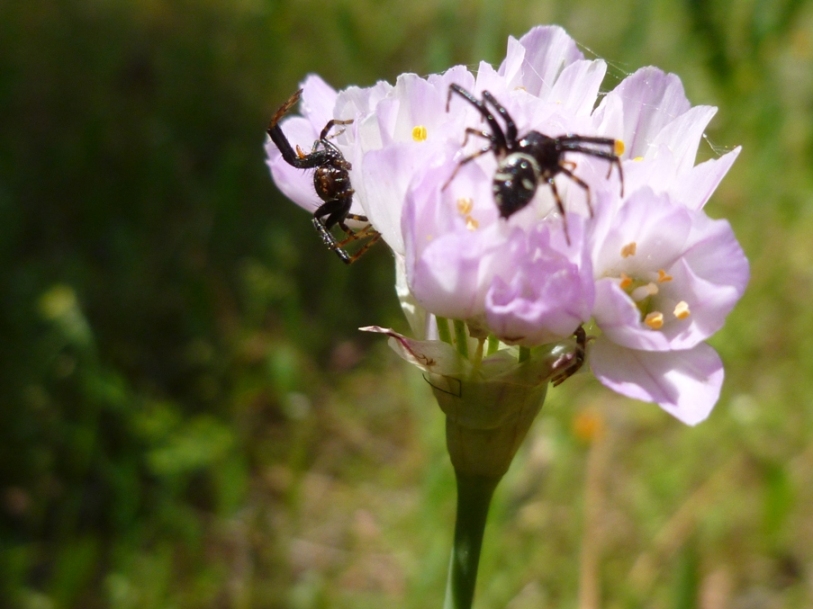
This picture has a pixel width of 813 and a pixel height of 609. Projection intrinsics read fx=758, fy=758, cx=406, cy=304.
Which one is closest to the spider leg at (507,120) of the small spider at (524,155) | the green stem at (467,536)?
the small spider at (524,155)

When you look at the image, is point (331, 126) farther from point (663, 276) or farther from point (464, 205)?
point (663, 276)

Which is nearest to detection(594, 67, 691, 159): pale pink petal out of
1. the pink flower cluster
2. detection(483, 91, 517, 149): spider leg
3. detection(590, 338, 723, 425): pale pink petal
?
the pink flower cluster

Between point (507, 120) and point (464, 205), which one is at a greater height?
point (507, 120)

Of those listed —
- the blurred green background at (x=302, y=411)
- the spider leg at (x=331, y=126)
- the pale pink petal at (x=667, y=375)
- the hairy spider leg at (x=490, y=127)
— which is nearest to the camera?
the pale pink petal at (x=667, y=375)

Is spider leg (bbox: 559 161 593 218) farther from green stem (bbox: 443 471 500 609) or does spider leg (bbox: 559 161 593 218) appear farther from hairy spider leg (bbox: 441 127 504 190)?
green stem (bbox: 443 471 500 609)

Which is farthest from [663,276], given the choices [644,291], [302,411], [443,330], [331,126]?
[302,411]

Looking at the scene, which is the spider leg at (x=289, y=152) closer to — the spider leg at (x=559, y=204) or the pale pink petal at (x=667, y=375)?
the spider leg at (x=559, y=204)
